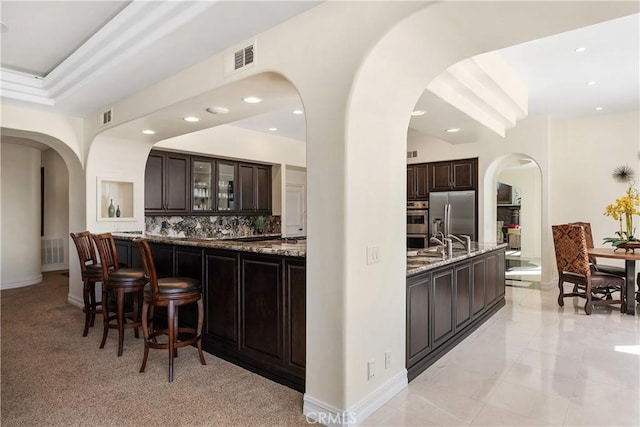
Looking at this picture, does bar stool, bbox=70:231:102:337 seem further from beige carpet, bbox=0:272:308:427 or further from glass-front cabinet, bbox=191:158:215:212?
glass-front cabinet, bbox=191:158:215:212

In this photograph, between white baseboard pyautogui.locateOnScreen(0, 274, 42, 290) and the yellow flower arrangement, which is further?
white baseboard pyautogui.locateOnScreen(0, 274, 42, 290)

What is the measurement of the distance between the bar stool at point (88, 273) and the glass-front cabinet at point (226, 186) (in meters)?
2.60

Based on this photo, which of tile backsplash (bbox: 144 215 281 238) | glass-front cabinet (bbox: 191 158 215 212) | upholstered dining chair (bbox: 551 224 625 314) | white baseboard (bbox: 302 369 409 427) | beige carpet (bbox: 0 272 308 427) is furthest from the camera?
glass-front cabinet (bbox: 191 158 215 212)

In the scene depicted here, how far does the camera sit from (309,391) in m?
2.39

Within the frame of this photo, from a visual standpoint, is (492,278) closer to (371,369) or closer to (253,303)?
(371,369)

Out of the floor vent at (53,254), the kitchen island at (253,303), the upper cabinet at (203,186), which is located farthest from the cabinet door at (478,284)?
the floor vent at (53,254)

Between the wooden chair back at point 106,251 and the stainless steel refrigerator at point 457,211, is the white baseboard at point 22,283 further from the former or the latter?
the stainless steel refrigerator at point 457,211

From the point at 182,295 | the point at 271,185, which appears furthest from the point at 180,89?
the point at 271,185

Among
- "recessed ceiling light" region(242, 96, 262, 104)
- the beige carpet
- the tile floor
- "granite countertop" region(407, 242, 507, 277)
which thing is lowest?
the tile floor

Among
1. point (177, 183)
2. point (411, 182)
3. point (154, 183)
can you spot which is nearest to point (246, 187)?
point (177, 183)

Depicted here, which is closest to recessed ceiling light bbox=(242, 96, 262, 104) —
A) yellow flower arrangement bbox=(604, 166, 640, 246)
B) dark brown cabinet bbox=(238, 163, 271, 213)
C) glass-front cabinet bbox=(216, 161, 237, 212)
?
glass-front cabinet bbox=(216, 161, 237, 212)

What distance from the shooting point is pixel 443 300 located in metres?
3.34

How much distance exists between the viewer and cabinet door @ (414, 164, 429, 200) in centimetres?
725

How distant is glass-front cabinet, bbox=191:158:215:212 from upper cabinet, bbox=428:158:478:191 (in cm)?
414
